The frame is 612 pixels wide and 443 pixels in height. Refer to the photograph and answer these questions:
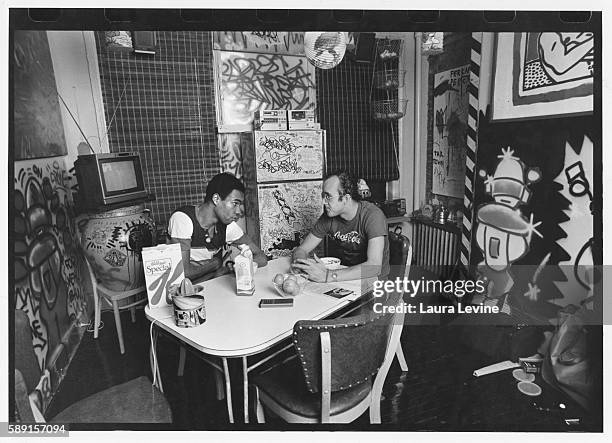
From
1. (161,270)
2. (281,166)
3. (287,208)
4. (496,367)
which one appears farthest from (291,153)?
(496,367)

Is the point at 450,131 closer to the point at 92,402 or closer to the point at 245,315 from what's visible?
the point at 245,315

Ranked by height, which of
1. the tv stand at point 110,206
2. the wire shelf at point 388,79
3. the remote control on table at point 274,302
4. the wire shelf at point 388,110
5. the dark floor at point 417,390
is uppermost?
the wire shelf at point 388,79

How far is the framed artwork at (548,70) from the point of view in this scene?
0.80 meters

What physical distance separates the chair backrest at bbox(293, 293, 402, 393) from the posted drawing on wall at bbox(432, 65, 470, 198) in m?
0.81

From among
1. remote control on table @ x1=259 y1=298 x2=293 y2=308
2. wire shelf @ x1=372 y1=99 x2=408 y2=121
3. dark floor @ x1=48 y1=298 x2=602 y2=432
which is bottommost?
dark floor @ x1=48 y1=298 x2=602 y2=432

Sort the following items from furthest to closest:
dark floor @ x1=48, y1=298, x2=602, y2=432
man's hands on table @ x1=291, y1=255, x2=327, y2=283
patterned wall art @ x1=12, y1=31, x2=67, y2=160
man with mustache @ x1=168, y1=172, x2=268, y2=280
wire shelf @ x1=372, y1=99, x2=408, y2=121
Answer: wire shelf @ x1=372, y1=99, x2=408, y2=121 → man with mustache @ x1=168, y1=172, x2=268, y2=280 → man's hands on table @ x1=291, y1=255, x2=327, y2=283 → dark floor @ x1=48, y1=298, x2=602, y2=432 → patterned wall art @ x1=12, y1=31, x2=67, y2=160

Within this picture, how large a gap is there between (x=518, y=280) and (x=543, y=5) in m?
0.56

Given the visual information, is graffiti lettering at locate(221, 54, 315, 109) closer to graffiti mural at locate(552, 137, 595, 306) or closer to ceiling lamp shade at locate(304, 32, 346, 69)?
ceiling lamp shade at locate(304, 32, 346, 69)

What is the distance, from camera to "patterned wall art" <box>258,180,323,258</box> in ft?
6.02

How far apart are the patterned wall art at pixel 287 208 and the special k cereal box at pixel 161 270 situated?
739mm

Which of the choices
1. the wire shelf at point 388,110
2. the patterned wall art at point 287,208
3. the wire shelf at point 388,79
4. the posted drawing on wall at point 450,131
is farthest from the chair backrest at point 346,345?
the wire shelf at point 388,79

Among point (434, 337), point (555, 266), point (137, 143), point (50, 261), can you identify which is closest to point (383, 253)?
point (434, 337)

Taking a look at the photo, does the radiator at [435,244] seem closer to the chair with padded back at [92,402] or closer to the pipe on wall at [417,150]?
the pipe on wall at [417,150]

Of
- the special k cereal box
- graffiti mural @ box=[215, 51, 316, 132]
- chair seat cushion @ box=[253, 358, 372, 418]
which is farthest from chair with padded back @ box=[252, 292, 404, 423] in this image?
graffiti mural @ box=[215, 51, 316, 132]
